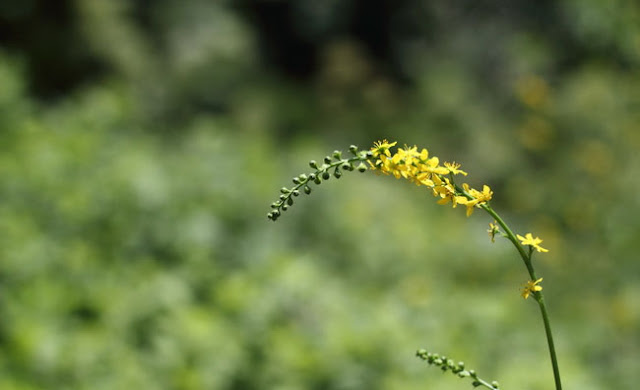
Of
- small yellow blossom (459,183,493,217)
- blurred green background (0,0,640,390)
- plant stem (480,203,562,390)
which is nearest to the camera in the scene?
plant stem (480,203,562,390)

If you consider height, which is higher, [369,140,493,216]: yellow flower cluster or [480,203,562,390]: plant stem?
[369,140,493,216]: yellow flower cluster

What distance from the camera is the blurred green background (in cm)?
442

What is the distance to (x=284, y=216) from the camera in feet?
22.5

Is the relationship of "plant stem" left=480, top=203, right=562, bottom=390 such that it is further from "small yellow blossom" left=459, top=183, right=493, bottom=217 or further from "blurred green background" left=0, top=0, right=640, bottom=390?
"blurred green background" left=0, top=0, right=640, bottom=390

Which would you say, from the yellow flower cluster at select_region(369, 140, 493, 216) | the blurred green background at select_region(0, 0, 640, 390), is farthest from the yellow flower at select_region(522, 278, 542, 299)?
the blurred green background at select_region(0, 0, 640, 390)

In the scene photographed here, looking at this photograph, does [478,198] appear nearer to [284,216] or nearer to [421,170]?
[421,170]

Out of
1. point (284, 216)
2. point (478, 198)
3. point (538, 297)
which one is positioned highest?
point (284, 216)

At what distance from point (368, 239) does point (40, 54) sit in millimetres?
6072

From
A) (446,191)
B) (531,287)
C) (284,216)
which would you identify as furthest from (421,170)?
(284,216)

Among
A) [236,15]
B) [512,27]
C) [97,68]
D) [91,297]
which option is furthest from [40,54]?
[512,27]

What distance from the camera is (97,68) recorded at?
34.2 feet

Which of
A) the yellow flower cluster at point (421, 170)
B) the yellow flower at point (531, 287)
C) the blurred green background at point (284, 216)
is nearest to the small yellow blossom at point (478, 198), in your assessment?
the yellow flower cluster at point (421, 170)

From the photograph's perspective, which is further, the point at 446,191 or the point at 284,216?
the point at 284,216

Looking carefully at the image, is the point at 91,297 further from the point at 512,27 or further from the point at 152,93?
the point at 512,27
